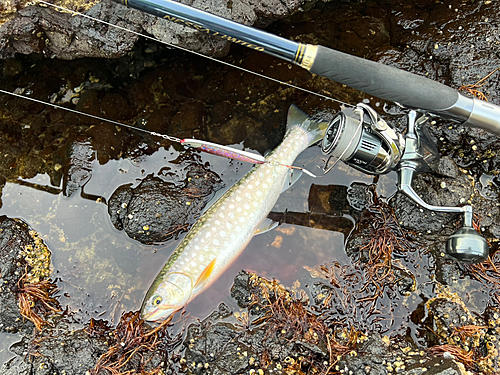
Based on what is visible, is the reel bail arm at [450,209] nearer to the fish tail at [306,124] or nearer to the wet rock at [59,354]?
the fish tail at [306,124]

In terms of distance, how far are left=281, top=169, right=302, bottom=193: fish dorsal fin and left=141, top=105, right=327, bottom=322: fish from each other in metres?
0.01

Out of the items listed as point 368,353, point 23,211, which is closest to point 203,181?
point 23,211

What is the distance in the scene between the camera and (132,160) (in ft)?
11.5

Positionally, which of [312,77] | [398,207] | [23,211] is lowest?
[23,211]

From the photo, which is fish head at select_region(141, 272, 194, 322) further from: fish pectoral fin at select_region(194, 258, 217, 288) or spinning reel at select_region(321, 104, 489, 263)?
spinning reel at select_region(321, 104, 489, 263)

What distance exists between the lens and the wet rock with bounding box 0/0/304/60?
9.23 feet

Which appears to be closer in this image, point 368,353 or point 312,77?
point 368,353

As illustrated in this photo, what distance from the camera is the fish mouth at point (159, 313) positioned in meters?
2.98

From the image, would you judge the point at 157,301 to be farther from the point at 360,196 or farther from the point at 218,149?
the point at 360,196

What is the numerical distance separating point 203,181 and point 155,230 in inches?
26.9

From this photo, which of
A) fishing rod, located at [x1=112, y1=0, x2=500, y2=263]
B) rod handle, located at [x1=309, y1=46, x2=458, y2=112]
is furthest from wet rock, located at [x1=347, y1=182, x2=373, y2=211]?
rod handle, located at [x1=309, y1=46, x2=458, y2=112]

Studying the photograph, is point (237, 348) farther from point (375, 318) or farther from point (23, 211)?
point (23, 211)

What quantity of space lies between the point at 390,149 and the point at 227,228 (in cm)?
158

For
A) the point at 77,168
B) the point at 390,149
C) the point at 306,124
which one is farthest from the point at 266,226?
the point at 77,168
